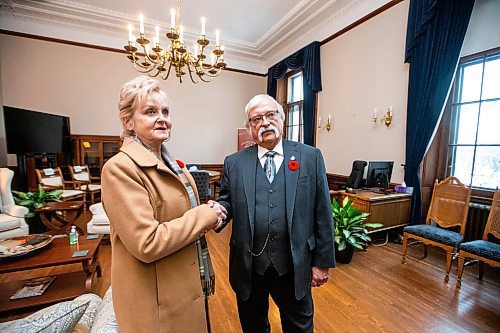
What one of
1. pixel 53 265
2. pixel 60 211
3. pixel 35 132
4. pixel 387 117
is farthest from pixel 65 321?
pixel 35 132

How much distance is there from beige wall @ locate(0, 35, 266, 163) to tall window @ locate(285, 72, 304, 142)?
1041mm

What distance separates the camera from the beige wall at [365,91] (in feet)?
11.6

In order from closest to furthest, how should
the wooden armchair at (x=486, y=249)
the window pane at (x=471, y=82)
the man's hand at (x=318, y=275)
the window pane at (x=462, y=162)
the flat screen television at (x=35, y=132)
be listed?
the man's hand at (x=318, y=275)
the wooden armchair at (x=486, y=249)
the window pane at (x=471, y=82)
the window pane at (x=462, y=162)
the flat screen television at (x=35, y=132)

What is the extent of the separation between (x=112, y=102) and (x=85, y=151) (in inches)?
49.7

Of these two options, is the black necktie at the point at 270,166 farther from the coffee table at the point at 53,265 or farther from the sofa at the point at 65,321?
the coffee table at the point at 53,265

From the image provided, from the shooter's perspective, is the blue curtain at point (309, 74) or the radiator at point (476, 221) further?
the blue curtain at point (309, 74)

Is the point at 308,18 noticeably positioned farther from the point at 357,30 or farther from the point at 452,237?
the point at 452,237

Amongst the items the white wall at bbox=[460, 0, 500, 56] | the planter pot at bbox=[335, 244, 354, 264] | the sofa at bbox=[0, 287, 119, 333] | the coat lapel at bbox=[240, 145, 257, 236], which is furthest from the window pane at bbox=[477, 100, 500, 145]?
the sofa at bbox=[0, 287, 119, 333]

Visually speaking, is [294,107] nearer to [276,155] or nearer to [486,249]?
[486,249]

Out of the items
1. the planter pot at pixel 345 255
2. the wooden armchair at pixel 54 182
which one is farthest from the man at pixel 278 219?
the wooden armchair at pixel 54 182

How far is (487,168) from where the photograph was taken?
293 cm

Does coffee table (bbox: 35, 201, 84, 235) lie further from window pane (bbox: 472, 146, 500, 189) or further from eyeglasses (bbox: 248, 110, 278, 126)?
window pane (bbox: 472, 146, 500, 189)

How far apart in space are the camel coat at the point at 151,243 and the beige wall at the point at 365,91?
11.9ft

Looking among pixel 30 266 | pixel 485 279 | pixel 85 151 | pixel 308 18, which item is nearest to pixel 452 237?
pixel 485 279
